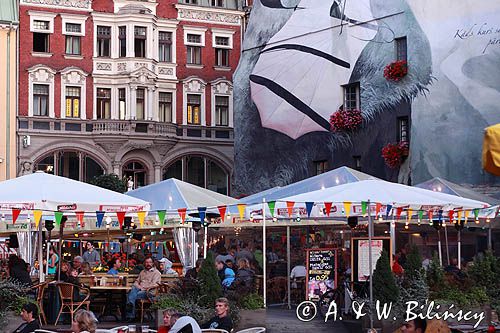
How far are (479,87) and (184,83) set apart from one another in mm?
21129

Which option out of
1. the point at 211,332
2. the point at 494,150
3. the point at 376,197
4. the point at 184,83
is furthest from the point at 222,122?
the point at 494,150

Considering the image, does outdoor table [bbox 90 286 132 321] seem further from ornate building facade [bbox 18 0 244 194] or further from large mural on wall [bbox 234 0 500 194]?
ornate building facade [bbox 18 0 244 194]

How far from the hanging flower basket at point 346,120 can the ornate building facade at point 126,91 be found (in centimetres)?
1350

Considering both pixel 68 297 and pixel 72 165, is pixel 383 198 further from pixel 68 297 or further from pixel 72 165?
pixel 72 165

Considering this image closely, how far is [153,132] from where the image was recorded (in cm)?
4912

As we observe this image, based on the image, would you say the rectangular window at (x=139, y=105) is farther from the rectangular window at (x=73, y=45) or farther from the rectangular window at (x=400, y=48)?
the rectangular window at (x=400, y=48)

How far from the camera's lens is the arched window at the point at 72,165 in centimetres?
4791

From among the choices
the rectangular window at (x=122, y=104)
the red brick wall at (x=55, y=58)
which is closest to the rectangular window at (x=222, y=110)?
the rectangular window at (x=122, y=104)

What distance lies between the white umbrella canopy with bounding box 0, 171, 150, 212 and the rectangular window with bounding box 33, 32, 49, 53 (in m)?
30.2

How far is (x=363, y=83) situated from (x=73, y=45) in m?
17.8

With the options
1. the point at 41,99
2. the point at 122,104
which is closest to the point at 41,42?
the point at 41,99

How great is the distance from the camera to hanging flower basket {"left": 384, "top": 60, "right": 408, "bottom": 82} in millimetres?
34969

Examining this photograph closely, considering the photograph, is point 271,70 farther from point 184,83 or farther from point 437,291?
point 437,291

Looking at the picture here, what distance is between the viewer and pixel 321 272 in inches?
931
